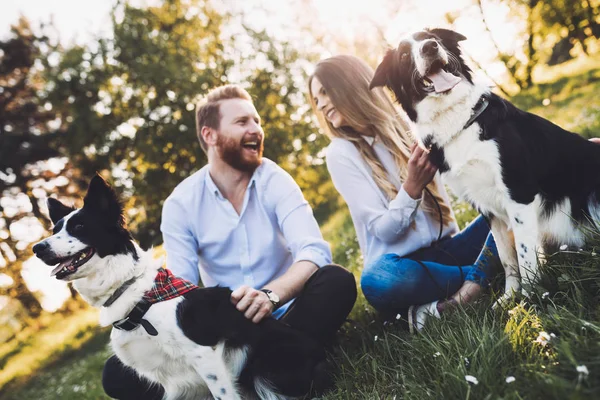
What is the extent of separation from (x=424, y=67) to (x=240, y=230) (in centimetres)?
166

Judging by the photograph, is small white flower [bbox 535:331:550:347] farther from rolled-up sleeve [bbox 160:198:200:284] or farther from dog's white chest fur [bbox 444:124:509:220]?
rolled-up sleeve [bbox 160:198:200:284]

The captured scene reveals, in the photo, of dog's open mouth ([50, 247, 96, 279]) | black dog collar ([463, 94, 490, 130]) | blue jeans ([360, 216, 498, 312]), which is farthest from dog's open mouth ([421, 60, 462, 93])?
dog's open mouth ([50, 247, 96, 279])

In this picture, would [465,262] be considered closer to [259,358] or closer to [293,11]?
[259,358]

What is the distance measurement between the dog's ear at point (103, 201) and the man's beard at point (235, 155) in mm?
948

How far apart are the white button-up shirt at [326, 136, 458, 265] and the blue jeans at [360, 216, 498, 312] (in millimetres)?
131

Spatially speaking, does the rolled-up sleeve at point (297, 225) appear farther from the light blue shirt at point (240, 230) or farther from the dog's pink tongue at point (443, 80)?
the dog's pink tongue at point (443, 80)

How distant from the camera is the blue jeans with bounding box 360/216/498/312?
2.97 meters

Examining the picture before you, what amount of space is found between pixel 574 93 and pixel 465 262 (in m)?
12.9

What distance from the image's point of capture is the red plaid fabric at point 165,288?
2.61 meters

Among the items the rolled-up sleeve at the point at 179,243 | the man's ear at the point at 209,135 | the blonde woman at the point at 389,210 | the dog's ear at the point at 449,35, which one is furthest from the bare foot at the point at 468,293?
the man's ear at the point at 209,135

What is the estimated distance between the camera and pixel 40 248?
8.15 ft

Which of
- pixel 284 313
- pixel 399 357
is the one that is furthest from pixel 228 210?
pixel 399 357

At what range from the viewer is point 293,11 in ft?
45.8

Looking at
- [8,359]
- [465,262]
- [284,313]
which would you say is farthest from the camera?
[8,359]
